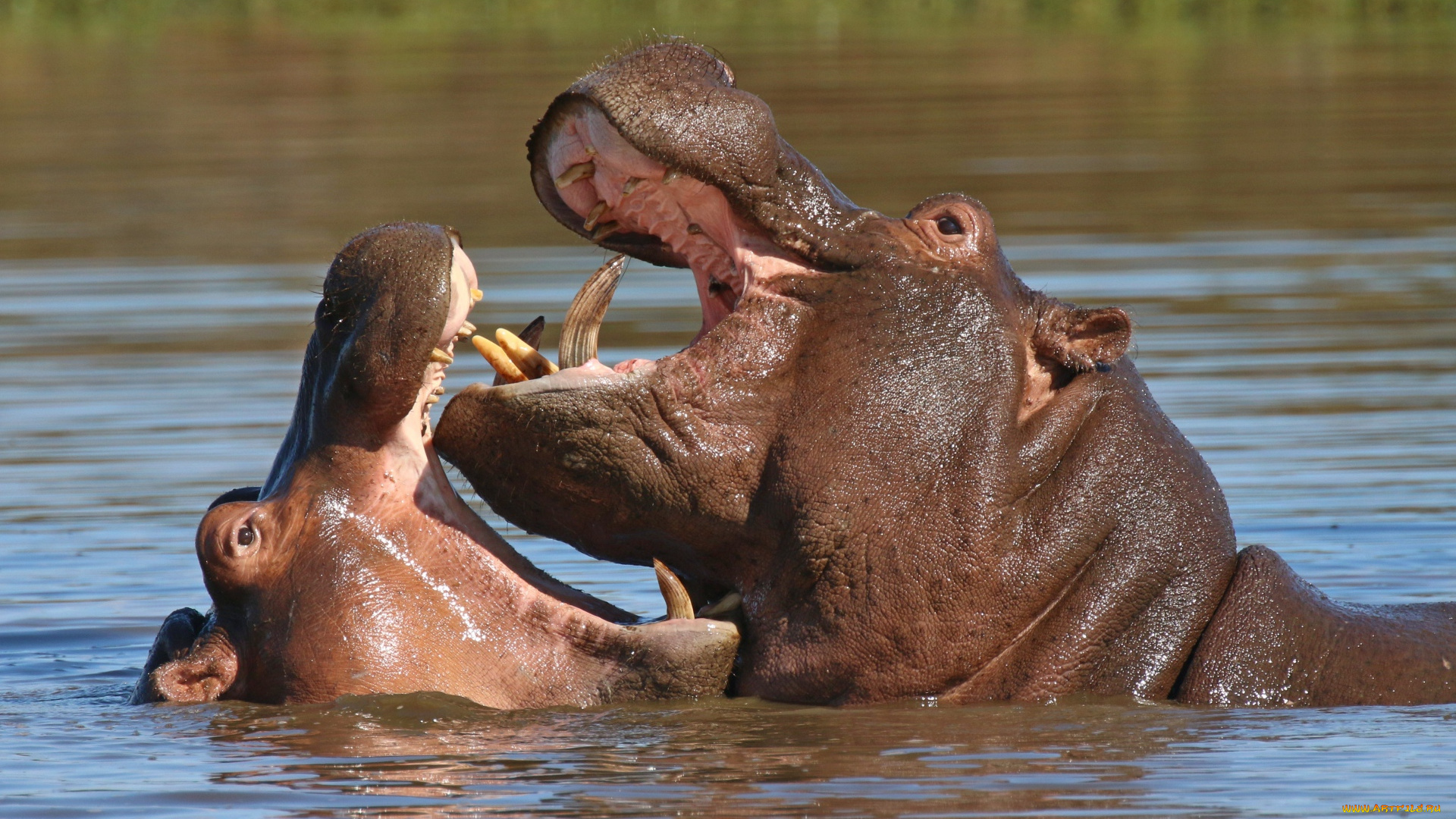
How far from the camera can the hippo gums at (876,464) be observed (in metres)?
5.43

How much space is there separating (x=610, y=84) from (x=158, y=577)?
3.56 metres

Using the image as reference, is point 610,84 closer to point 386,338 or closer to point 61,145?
point 386,338

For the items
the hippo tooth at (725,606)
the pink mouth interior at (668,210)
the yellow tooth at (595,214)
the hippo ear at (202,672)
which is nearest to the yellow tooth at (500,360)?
the pink mouth interior at (668,210)

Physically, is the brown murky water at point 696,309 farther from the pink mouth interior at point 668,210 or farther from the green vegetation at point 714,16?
the pink mouth interior at point 668,210

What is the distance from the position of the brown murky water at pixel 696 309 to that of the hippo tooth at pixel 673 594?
236 mm

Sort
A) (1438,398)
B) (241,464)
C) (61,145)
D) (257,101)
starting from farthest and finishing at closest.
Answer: (257,101), (61,145), (1438,398), (241,464)

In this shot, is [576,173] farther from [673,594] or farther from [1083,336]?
[1083,336]

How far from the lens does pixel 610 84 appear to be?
5414 millimetres

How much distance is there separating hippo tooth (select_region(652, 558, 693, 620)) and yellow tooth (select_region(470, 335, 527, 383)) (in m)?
0.56

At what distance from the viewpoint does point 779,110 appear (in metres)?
24.5

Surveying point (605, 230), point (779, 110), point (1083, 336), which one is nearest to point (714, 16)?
point (779, 110)

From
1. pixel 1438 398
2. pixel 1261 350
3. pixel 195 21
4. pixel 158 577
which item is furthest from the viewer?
pixel 195 21

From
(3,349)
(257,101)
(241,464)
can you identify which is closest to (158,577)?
(241,464)

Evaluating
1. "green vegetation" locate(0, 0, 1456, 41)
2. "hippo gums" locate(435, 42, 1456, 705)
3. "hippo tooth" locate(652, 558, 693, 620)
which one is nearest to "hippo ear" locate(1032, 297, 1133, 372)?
"hippo gums" locate(435, 42, 1456, 705)
